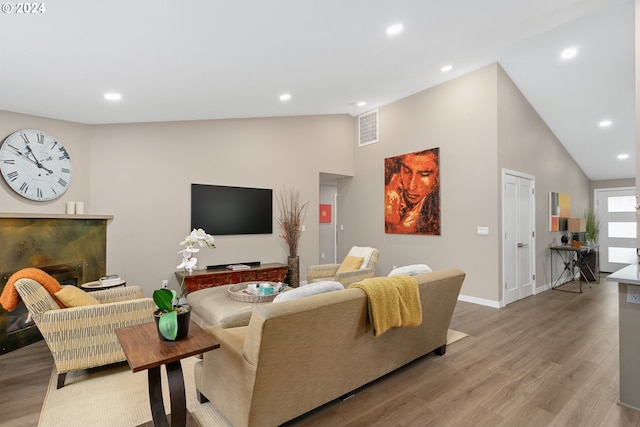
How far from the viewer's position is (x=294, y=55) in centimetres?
325

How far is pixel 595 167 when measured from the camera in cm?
705

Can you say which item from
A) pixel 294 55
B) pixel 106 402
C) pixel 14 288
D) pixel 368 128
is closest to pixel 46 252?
pixel 14 288

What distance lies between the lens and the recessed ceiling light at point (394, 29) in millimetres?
3087

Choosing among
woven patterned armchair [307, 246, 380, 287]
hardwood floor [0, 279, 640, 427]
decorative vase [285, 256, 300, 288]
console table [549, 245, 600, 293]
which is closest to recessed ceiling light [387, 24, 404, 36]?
woven patterned armchair [307, 246, 380, 287]

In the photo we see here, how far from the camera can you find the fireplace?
3.13 metres

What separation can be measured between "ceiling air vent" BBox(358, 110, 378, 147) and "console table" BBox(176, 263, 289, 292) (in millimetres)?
3208

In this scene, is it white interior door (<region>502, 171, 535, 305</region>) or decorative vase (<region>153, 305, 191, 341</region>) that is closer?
decorative vase (<region>153, 305, 191, 341</region>)

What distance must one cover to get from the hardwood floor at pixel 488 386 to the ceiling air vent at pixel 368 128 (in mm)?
4138

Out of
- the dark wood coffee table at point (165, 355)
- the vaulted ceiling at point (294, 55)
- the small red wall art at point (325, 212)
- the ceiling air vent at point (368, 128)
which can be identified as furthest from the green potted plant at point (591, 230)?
the dark wood coffee table at point (165, 355)

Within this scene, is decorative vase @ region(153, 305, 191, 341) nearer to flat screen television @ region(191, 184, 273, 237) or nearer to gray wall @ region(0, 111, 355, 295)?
gray wall @ region(0, 111, 355, 295)

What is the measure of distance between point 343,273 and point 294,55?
2.93 metres

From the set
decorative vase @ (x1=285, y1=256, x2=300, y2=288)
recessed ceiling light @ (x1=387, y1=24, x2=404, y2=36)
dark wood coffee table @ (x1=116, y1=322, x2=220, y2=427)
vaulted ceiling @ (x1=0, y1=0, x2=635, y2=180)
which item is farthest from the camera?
decorative vase @ (x1=285, y1=256, x2=300, y2=288)

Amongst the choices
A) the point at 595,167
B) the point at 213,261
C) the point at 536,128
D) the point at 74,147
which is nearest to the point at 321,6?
the point at 74,147

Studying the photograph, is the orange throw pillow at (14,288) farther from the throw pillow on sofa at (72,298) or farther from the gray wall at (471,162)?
the gray wall at (471,162)
